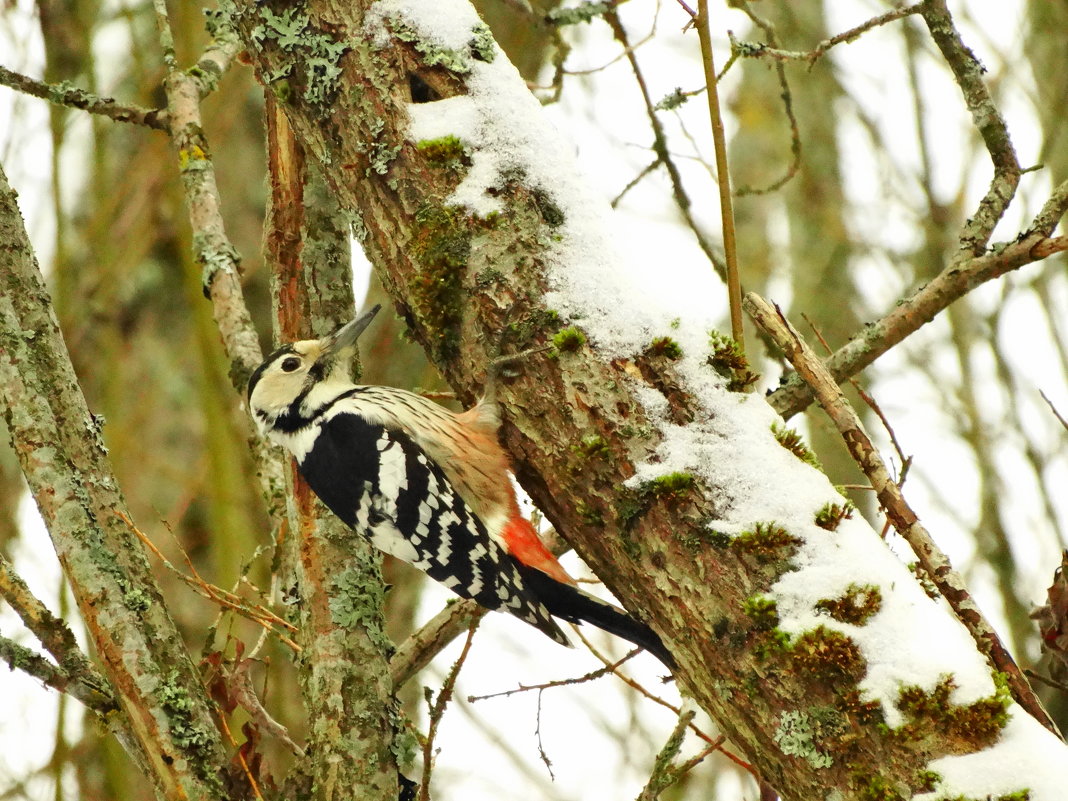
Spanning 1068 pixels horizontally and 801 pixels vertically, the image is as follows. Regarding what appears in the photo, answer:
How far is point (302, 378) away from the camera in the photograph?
371 centimetres

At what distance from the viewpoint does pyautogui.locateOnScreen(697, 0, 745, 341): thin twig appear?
2494mm

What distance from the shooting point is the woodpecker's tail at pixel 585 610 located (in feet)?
8.15

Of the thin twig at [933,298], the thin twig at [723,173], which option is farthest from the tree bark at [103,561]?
the thin twig at [933,298]

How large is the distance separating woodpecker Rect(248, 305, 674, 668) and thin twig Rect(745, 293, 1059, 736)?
0.81 metres

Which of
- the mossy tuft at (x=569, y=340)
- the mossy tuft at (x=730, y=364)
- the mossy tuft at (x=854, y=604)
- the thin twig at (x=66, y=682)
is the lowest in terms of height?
the mossy tuft at (x=854, y=604)

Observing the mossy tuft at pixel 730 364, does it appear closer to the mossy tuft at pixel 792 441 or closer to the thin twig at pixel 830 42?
the mossy tuft at pixel 792 441

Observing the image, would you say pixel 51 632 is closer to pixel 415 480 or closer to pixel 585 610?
pixel 415 480

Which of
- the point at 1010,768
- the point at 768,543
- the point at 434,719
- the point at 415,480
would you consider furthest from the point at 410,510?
the point at 1010,768

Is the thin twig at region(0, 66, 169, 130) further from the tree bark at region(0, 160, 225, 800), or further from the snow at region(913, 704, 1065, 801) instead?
the snow at region(913, 704, 1065, 801)

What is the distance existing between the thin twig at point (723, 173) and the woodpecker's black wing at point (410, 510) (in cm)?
102

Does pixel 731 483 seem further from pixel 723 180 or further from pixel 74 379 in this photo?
pixel 74 379

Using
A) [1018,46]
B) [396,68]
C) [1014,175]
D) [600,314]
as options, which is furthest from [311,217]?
[1018,46]

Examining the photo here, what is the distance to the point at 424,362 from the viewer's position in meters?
4.86

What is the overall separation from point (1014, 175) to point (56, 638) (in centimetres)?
240
